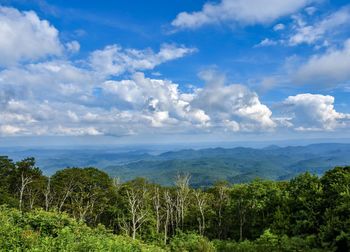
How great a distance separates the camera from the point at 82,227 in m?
18.3

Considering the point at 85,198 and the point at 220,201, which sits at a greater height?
the point at 85,198

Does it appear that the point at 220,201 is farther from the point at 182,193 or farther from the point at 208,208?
the point at 182,193

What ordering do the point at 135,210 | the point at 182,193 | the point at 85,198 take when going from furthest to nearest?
the point at 182,193
the point at 85,198
the point at 135,210

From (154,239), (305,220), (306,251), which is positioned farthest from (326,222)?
(154,239)

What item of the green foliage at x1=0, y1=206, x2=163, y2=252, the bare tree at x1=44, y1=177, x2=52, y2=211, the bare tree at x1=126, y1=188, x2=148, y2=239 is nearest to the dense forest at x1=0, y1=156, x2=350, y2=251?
the bare tree at x1=126, y1=188, x2=148, y2=239

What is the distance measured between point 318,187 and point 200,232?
22.2 meters

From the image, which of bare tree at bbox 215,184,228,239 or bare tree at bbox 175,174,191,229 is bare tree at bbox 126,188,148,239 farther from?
bare tree at bbox 215,184,228,239

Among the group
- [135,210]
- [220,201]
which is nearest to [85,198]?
[135,210]

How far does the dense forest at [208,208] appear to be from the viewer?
35344 millimetres

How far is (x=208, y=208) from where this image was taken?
60812mm

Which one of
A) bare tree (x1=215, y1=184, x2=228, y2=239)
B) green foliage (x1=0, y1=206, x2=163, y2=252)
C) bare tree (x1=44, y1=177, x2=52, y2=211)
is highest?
green foliage (x1=0, y1=206, x2=163, y2=252)

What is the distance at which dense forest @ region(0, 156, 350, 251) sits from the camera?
35.3 metres

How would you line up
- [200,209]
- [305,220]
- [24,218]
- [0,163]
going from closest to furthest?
[24,218], [305,220], [0,163], [200,209]

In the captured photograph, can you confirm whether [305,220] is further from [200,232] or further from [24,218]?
[24,218]
